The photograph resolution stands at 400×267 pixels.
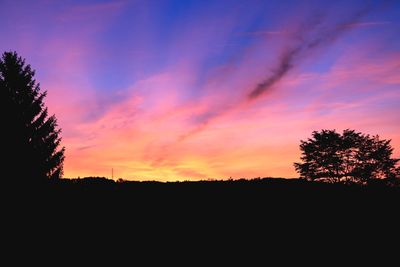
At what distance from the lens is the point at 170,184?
12.5m

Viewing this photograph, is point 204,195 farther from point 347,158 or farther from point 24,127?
point 347,158

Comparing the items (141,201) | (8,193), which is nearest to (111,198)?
(141,201)

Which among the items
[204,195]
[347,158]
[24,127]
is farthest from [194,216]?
[347,158]

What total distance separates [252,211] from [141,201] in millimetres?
3466

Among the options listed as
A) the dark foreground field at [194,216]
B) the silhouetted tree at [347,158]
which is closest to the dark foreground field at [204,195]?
the dark foreground field at [194,216]

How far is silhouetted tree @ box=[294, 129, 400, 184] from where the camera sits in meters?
45.9

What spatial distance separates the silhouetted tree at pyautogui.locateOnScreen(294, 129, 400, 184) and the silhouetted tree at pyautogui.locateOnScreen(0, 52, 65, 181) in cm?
3195

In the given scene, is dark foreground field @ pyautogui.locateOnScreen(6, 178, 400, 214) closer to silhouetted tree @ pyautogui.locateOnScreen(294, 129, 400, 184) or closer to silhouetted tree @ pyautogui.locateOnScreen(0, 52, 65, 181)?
silhouetted tree @ pyautogui.locateOnScreen(0, 52, 65, 181)

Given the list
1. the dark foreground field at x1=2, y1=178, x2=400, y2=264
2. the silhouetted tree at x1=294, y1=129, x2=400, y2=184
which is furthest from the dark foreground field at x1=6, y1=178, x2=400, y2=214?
the silhouetted tree at x1=294, y1=129, x2=400, y2=184

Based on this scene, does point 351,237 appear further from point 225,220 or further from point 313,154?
point 313,154

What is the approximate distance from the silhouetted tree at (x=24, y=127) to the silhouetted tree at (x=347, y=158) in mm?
31948

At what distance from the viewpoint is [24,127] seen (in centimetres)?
2509

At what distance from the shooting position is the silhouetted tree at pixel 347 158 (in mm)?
45906

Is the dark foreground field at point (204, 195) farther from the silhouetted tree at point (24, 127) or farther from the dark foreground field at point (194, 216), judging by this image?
the silhouetted tree at point (24, 127)
